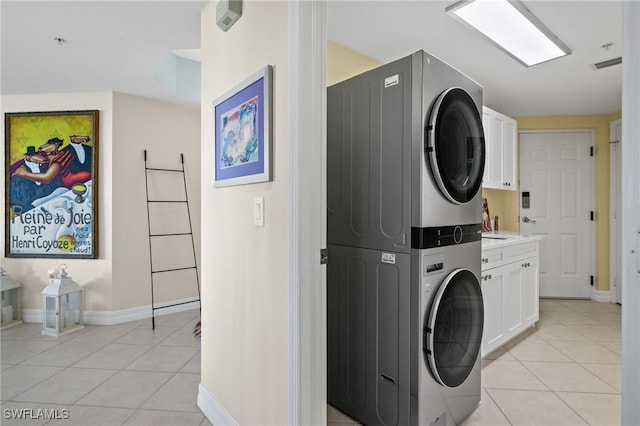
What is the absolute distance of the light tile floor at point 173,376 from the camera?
6.78 ft

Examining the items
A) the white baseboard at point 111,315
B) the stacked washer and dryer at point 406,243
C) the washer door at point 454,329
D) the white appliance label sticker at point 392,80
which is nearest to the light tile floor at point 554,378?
the stacked washer and dryer at point 406,243

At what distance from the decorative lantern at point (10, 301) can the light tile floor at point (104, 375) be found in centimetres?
15

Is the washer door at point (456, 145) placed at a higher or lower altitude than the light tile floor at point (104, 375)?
higher

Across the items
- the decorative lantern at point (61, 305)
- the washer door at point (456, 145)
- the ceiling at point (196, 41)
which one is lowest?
the decorative lantern at point (61, 305)

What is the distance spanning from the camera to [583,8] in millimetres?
2168

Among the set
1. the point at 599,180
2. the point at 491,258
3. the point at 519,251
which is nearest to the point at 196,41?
the point at 491,258

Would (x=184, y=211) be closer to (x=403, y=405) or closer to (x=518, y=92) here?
(x=403, y=405)

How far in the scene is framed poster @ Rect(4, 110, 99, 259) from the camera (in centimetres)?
372

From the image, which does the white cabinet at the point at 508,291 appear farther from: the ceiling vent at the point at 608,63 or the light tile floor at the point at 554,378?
the ceiling vent at the point at 608,63

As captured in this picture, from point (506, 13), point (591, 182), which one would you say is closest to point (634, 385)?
point (506, 13)

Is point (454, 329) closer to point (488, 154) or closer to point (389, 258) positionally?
point (389, 258)

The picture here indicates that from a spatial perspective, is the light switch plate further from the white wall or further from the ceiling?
the ceiling

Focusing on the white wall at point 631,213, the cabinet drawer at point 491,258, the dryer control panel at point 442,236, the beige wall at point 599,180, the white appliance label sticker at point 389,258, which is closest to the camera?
the white wall at point 631,213

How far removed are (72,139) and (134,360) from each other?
237 cm
